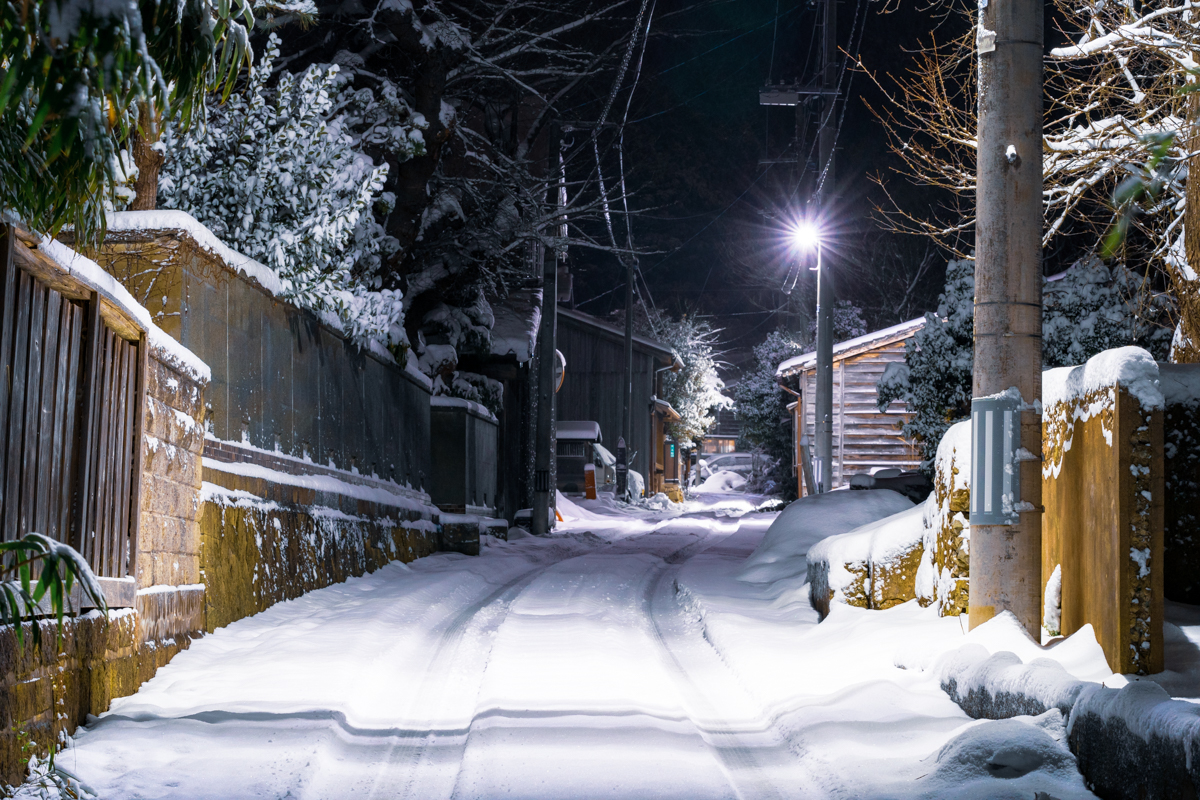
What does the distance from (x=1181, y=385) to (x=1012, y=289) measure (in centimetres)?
123

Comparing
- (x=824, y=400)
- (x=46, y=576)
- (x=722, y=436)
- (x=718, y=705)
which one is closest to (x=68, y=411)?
(x=46, y=576)

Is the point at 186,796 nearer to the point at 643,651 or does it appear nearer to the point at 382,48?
the point at 643,651

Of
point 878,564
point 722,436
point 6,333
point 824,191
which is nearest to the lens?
point 6,333

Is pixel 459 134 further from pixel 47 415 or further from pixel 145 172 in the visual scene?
pixel 47 415

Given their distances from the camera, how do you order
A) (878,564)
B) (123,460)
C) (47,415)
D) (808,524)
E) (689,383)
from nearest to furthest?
(47,415) → (123,460) → (878,564) → (808,524) → (689,383)

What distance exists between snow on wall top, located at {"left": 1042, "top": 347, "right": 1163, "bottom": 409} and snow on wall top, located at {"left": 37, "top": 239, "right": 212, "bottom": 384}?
5.68m

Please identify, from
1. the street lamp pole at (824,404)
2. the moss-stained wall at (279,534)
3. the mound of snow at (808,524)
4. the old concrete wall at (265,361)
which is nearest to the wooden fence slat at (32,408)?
the moss-stained wall at (279,534)

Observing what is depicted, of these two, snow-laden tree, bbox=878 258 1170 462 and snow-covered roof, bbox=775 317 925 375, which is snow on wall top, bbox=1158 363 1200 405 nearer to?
snow-laden tree, bbox=878 258 1170 462

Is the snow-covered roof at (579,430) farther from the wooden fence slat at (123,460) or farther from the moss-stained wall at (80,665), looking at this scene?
the wooden fence slat at (123,460)

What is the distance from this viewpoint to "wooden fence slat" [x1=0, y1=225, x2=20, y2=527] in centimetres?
477

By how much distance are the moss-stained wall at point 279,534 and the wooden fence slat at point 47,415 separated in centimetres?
283

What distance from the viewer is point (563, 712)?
6.27m

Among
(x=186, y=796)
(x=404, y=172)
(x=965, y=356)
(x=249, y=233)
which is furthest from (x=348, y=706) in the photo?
(x=965, y=356)

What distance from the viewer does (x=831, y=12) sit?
907 inches
